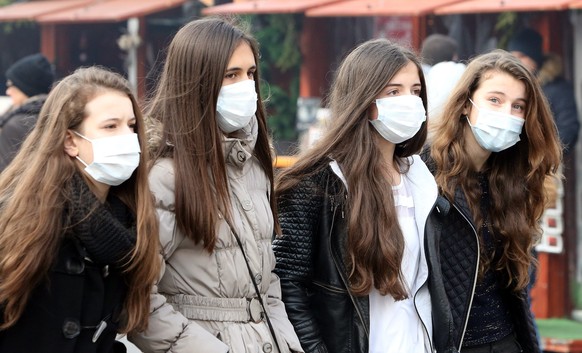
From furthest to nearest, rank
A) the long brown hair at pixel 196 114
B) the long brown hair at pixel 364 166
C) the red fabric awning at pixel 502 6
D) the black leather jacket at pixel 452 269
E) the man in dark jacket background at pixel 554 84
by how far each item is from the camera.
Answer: the man in dark jacket background at pixel 554 84
the red fabric awning at pixel 502 6
the black leather jacket at pixel 452 269
the long brown hair at pixel 364 166
the long brown hair at pixel 196 114

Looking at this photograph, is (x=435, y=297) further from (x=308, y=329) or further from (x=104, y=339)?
(x=104, y=339)

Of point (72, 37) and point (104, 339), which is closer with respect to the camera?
point (104, 339)

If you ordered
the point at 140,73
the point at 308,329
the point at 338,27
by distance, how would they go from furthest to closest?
the point at 140,73
the point at 338,27
the point at 308,329

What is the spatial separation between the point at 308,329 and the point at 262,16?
19.2 feet

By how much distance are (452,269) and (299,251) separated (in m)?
0.64

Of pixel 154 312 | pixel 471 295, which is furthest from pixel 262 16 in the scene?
pixel 154 312

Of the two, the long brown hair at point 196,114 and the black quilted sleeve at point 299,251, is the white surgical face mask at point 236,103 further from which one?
the black quilted sleeve at point 299,251

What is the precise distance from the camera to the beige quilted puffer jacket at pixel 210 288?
3.81 metres

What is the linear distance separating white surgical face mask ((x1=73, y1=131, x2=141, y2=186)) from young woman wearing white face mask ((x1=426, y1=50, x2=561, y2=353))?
4.36 feet

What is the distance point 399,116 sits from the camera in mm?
4422

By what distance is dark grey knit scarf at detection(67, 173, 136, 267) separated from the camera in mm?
3596

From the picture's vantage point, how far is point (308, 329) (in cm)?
427

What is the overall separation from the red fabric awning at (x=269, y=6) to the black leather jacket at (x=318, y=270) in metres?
4.86

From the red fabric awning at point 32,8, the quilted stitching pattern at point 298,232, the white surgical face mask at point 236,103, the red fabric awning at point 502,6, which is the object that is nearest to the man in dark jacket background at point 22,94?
the red fabric awning at point 502,6
